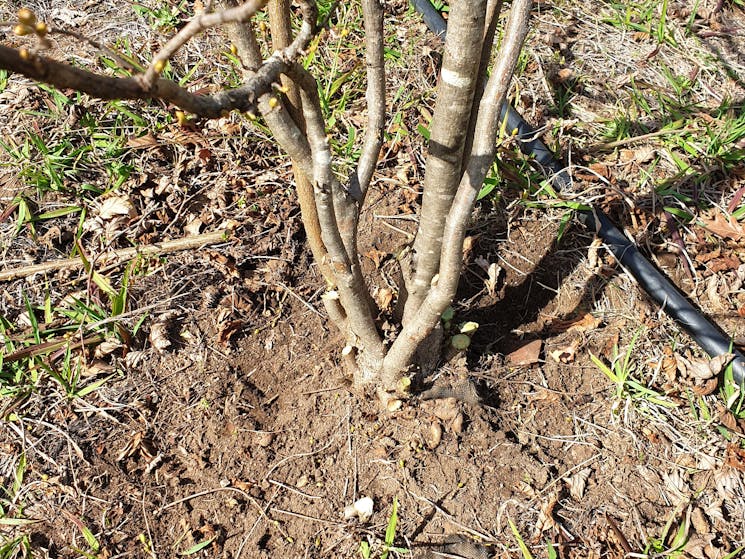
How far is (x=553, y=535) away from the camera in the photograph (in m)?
1.88

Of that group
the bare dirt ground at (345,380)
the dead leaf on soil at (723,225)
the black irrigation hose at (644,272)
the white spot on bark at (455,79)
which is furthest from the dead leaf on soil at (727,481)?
the white spot on bark at (455,79)

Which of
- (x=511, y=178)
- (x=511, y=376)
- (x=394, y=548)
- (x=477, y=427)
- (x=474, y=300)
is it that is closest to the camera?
(x=394, y=548)

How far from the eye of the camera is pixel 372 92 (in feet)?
5.29

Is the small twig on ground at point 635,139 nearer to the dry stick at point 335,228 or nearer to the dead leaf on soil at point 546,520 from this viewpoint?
the dry stick at point 335,228

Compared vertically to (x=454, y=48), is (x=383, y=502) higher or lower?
lower

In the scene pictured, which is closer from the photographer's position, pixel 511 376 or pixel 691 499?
pixel 691 499

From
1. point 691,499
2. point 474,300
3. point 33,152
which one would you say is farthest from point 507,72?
point 33,152

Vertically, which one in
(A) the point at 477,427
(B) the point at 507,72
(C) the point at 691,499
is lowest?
(C) the point at 691,499

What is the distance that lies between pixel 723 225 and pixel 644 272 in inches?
19.4

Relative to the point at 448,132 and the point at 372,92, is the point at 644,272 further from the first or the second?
the point at 372,92

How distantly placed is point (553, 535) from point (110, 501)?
1432 mm

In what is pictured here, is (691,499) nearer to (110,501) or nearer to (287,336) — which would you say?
(287,336)

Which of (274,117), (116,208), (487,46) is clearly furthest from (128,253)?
(487,46)

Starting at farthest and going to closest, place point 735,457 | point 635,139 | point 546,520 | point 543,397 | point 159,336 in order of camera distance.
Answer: point 635,139
point 159,336
point 543,397
point 735,457
point 546,520
